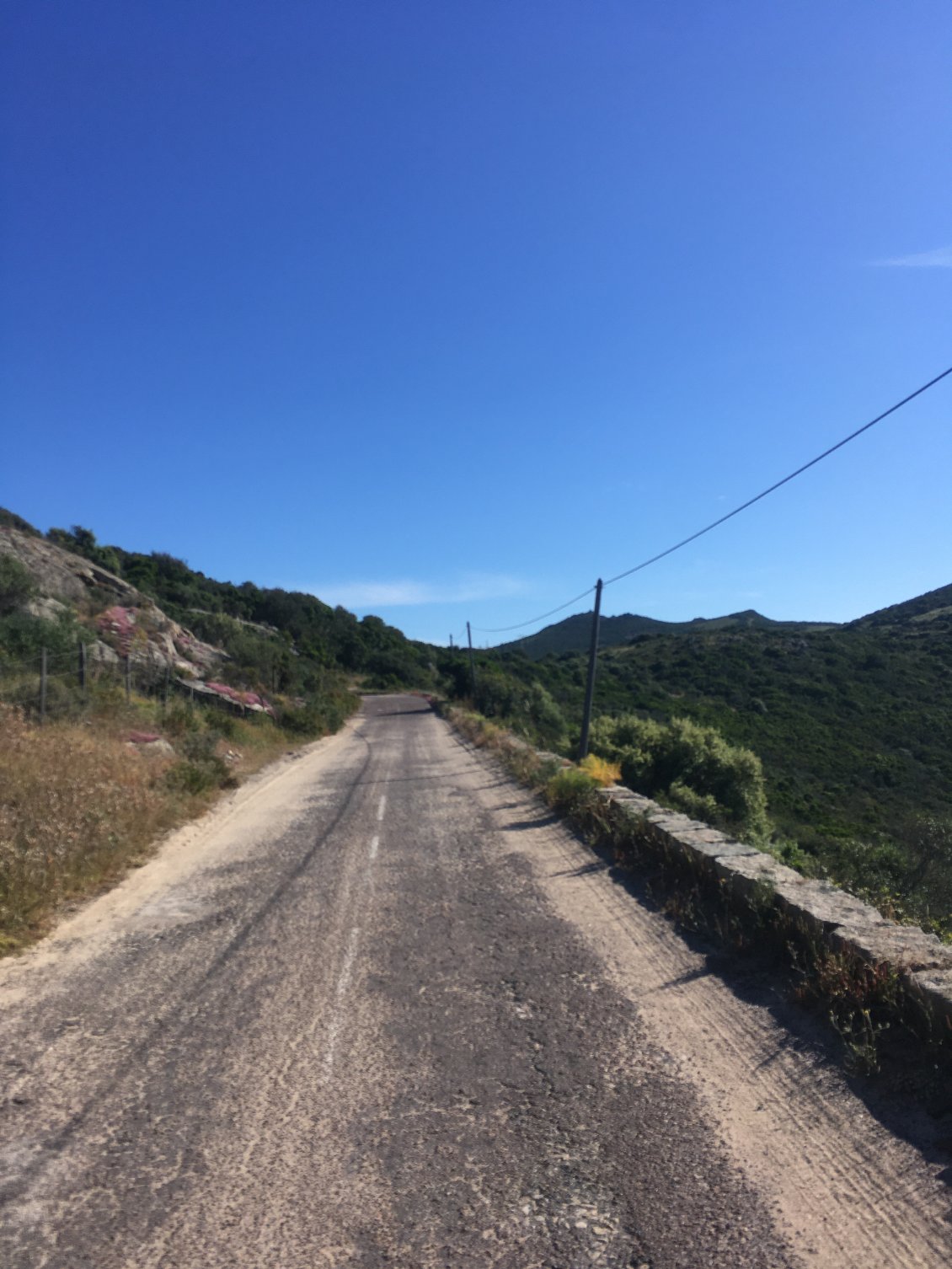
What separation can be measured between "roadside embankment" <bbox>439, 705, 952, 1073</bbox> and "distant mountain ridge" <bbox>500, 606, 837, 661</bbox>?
56.7m

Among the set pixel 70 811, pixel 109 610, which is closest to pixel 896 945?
pixel 70 811

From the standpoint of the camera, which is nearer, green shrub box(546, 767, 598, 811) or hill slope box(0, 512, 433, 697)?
green shrub box(546, 767, 598, 811)

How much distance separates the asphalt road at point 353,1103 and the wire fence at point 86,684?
8.70m

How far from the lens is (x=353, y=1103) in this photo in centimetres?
418

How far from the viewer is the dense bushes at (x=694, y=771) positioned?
1516cm

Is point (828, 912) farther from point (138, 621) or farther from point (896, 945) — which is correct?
point (138, 621)

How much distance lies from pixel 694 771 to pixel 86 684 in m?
13.6

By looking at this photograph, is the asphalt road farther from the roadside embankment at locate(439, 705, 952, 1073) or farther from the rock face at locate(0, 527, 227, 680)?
the rock face at locate(0, 527, 227, 680)

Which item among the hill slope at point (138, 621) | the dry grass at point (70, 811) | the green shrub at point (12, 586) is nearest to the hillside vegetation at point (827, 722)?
the dry grass at point (70, 811)

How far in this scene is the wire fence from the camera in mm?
15719

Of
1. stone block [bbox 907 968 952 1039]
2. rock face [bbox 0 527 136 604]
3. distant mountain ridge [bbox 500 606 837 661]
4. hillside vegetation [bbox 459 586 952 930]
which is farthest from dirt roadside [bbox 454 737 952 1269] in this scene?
distant mountain ridge [bbox 500 606 837 661]

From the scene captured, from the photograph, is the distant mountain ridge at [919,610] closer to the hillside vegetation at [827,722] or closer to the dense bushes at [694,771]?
the hillside vegetation at [827,722]

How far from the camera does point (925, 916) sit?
7.20 metres

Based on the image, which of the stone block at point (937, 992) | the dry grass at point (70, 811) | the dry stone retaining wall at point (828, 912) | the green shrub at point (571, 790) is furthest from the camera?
the green shrub at point (571, 790)
